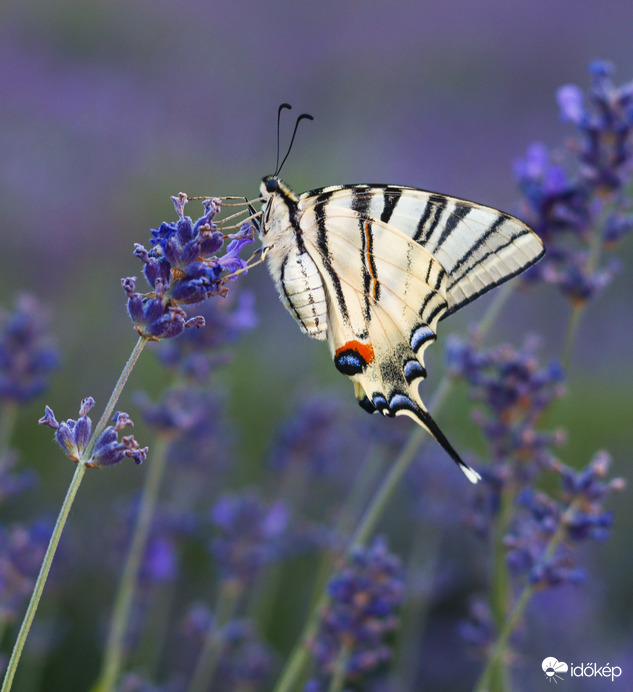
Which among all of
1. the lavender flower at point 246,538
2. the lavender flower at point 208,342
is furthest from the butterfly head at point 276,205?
the lavender flower at point 246,538

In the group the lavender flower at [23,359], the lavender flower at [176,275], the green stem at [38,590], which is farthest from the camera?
the lavender flower at [23,359]

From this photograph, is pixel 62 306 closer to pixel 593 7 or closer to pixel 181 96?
pixel 181 96

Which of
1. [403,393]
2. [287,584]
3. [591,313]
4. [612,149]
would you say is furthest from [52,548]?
[591,313]

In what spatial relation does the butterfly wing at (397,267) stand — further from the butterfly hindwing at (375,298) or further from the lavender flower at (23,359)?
the lavender flower at (23,359)

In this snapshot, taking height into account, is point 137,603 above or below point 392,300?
below

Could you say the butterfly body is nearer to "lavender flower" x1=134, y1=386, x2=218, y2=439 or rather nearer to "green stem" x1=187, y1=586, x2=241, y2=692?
"lavender flower" x1=134, y1=386, x2=218, y2=439

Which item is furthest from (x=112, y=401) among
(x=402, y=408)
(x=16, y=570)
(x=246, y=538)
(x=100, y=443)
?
(x=246, y=538)

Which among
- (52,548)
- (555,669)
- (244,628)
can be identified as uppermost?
(555,669)
